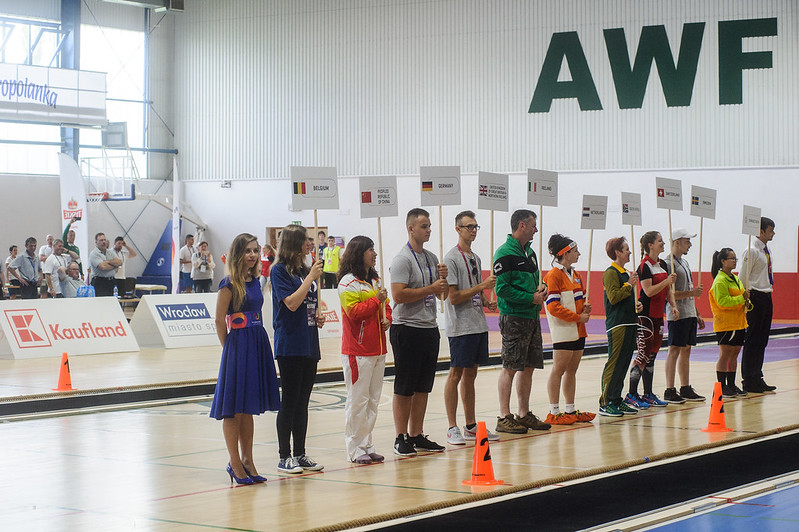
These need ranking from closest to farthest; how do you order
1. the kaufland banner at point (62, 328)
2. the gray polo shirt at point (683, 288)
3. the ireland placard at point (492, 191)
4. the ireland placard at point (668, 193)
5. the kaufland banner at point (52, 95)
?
the ireland placard at point (492, 191)
the gray polo shirt at point (683, 288)
the ireland placard at point (668, 193)
the kaufland banner at point (62, 328)
the kaufland banner at point (52, 95)

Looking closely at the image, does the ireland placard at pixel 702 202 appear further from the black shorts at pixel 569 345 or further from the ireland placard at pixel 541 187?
the black shorts at pixel 569 345

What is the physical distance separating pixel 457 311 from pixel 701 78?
1760cm

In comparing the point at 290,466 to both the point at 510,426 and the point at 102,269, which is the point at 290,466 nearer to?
the point at 510,426

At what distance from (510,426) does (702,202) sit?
434 cm

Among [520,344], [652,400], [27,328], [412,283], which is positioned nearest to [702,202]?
[652,400]

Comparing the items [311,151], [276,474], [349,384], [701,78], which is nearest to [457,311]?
[349,384]

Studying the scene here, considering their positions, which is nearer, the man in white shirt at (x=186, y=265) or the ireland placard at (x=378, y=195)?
the ireland placard at (x=378, y=195)

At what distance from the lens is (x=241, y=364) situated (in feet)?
20.5

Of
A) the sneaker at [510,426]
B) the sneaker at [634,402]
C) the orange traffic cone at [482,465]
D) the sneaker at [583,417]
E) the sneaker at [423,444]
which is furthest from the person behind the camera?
the sneaker at [634,402]

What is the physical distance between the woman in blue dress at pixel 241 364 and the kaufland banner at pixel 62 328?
934 centimetres

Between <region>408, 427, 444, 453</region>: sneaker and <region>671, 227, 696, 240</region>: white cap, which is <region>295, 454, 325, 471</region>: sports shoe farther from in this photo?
<region>671, 227, 696, 240</region>: white cap

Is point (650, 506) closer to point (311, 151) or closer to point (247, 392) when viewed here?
point (247, 392)

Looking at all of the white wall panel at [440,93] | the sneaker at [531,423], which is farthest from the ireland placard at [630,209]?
the white wall panel at [440,93]

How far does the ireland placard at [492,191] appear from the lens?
8812 mm
